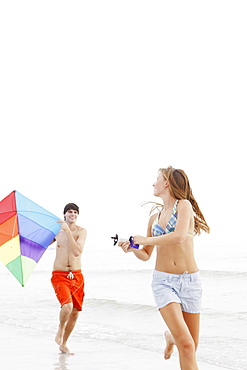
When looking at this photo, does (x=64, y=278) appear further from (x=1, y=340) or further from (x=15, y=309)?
(x=15, y=309)

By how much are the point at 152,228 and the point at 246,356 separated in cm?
346

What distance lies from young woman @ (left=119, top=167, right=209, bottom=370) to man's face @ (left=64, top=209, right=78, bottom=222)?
2252 millimetres

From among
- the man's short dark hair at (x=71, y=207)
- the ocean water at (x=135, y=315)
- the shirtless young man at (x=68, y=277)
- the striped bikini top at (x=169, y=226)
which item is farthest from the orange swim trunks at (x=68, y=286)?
the striped bikini top at (x=169, y=226)

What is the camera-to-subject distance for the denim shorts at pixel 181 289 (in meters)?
4.17

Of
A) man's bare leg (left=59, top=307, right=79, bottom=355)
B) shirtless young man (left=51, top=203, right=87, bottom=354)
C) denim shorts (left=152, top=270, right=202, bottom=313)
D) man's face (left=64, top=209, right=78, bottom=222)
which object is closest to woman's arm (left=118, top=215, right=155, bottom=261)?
denim shorts (left=152, top=270, right=202, bottom=313)

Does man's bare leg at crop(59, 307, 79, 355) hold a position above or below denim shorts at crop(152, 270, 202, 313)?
below

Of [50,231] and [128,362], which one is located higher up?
[50,231]

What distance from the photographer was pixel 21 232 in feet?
19.5

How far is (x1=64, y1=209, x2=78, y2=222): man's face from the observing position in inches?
261

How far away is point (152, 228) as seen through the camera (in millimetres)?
4391

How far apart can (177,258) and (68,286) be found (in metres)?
2.68

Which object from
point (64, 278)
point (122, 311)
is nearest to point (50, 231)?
point (64, 278)

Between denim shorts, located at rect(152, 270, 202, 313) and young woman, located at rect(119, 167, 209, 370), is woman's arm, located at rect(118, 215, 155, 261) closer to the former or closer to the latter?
young woman, located at rect(119, 167, 209, 370)

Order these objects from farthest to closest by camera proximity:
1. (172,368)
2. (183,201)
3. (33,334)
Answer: (33,334)
(172,368)
(183,201)
